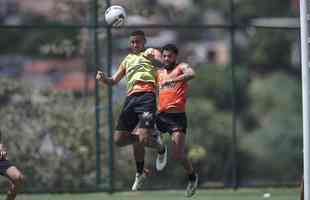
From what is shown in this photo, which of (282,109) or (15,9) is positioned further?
(15,9)

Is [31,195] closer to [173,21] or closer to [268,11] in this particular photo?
[173,21]

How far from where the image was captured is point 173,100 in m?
19.0

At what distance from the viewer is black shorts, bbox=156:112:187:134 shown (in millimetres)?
18953

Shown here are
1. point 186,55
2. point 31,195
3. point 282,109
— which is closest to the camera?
point 31,195

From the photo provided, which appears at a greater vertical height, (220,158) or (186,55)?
(186,55)

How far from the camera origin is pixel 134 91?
18.9 meters

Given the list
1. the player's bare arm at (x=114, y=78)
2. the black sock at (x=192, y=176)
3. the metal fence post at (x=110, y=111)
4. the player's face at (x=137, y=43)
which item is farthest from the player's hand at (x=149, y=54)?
the metal fence post at (x=110, y=111)

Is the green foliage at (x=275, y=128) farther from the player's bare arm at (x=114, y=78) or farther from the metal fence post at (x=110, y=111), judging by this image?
the player's bare arm at (x=114, y=78)

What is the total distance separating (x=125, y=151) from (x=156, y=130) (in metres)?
4.98

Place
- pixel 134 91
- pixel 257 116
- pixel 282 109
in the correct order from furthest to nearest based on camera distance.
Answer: pixel 257 116
pixel 282 109
pixel 134 91

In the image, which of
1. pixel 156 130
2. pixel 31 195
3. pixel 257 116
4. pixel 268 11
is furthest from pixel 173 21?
pixel 268 11

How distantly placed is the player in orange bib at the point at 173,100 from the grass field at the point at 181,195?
2158 mm

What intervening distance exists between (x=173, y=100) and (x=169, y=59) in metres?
0.58

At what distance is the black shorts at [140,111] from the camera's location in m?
18.8
